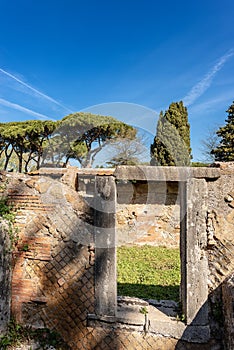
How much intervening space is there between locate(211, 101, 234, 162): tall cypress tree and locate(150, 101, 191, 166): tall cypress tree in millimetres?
2603

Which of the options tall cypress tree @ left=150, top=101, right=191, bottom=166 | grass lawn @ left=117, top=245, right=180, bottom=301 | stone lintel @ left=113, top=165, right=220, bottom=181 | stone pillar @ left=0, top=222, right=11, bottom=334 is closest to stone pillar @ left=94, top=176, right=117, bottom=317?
stone lintel @ left=113, top=165, right=220, bottom=181

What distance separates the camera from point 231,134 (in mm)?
16672

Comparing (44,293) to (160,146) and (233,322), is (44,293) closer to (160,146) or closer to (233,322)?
(233,322)

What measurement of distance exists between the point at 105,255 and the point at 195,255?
3.50ft

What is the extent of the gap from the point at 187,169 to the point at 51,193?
177cm

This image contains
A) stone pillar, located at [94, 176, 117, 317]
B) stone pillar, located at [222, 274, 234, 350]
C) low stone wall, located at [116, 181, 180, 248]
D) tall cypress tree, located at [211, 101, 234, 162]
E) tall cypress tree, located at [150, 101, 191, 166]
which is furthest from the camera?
tall cypress tree, located at [211, 101, 234, 162]

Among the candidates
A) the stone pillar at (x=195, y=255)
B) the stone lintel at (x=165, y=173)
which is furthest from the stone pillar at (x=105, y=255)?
the stone pillar at (x=195, y=255)

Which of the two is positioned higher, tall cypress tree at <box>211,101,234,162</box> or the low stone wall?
tall cypress tree at <box>211,101,234,162</box>

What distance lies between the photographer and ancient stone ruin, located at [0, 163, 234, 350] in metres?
2.87

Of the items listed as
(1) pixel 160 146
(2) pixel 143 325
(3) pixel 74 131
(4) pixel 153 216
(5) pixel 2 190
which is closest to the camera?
(2) pixel 143 325

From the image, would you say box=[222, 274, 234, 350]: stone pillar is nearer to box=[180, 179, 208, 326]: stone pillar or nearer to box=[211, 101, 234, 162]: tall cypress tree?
box=[180, 179, 208, 326]: stone pillar

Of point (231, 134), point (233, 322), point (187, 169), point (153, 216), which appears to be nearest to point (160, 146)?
point (231, 134)

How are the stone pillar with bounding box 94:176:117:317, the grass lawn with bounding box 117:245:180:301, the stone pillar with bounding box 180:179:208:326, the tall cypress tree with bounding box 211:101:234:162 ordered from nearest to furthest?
1. the stone pillar with bounding box 180:179:208:326
2. the stone pillar with bounding box 94:176:117:317
3. the grass lawn with bounding box 117:245:180:301
4. the tall cypress tree with bounding box 211:101:234:162

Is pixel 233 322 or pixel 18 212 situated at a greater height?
pixel 18 212
